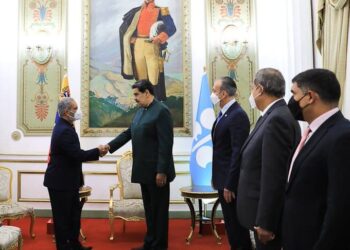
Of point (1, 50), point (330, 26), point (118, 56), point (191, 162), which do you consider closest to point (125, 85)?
point (118, 56)

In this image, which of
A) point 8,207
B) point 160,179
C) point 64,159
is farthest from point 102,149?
point 8,207

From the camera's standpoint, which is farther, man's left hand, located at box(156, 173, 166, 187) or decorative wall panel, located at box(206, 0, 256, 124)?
decorative wall panel, located at box(206, 0, 256, 124)

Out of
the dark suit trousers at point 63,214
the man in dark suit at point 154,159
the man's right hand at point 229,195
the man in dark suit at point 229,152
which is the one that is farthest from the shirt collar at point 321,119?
the dark suit trousers at point 63,214

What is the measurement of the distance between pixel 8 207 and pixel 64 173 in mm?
1654

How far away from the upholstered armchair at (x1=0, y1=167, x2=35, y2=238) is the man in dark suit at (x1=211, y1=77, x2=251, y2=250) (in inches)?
104

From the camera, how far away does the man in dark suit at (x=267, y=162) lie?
2021mm

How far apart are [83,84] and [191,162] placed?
82.6 inches

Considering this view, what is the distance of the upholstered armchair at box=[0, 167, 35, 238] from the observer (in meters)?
4.51

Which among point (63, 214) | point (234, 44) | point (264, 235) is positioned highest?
point (234, 44)

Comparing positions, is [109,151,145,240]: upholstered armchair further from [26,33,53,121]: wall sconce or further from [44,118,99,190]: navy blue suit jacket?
[26,33,53,121]: wall sconce

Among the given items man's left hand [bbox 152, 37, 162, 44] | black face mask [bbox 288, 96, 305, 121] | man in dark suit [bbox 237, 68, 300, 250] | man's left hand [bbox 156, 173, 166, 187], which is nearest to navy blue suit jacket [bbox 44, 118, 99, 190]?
man's left hand [bbox 156, 173, 166, 187]

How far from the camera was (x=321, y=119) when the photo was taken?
1.66m

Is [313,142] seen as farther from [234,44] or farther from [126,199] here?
[234,44]

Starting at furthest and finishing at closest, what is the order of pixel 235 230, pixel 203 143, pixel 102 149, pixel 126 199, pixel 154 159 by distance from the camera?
pixel 203 143 → pixel 126 199 → pixel 102 149 → pixel 154 159 → pixel 235 230
